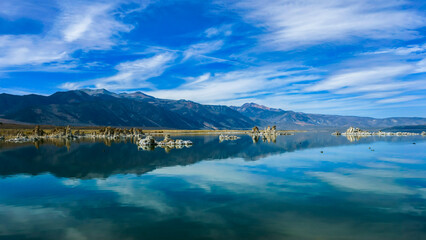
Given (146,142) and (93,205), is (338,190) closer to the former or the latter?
(93,205)

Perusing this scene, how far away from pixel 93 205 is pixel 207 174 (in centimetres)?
1449

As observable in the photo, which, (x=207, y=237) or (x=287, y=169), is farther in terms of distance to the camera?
(x=287, y=169)

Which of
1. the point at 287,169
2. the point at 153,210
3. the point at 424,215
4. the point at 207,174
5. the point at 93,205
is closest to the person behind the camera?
the point at 424,215

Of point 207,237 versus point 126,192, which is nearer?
point 207,237

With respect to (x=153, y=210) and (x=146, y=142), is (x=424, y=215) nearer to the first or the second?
(x=153, y=210)

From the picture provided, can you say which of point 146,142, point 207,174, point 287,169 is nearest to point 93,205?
point 207,174

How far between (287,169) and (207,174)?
10.6 metres

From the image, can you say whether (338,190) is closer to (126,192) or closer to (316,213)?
(316,213)

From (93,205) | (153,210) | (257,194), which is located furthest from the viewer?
(257,194)

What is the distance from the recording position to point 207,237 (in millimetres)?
12883

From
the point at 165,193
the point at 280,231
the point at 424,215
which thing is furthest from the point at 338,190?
the point at 165,193

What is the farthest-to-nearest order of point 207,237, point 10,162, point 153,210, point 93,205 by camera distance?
point 10,162
point 93,205
point 153,210
point 207,237

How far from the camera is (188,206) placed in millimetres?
18062

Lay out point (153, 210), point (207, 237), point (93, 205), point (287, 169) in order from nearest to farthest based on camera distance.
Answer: point (207, 237) → point (153, 210) → point (93, 205) → point (287, 169)
